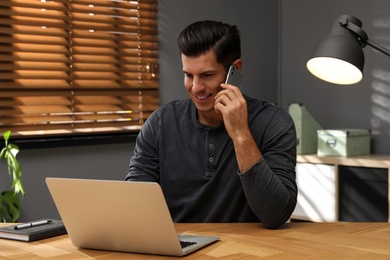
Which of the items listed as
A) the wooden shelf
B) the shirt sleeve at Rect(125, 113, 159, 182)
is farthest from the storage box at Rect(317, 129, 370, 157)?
the shirt sleeve at Rect(125, 113, 159, 182)

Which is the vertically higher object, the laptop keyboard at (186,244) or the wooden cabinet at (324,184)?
the laptop keyboard at (186,244)

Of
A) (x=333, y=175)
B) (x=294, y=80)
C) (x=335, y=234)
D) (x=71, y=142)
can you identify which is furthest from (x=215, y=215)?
(x=294, y=80)

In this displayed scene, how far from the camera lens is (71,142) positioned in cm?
360

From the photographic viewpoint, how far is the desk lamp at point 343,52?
6.48 ft

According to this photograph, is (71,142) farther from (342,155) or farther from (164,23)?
(342,155)

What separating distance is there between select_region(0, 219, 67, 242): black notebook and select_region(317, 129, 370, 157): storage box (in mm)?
2399

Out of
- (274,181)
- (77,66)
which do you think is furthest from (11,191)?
(274,181)

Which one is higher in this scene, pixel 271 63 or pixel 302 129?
pixel 271 63

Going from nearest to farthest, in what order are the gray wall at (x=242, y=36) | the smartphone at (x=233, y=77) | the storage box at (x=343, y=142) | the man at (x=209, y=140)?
the man at (x=209, y=140) < the smartphone at (x=233, y=77) < the storage box at (x=343, y=142) < the gray wall at (x=242, y=36)

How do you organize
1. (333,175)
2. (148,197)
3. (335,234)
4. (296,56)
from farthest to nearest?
(296,56) → (333,175) → (335,234) → (148,197)

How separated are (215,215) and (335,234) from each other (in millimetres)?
541

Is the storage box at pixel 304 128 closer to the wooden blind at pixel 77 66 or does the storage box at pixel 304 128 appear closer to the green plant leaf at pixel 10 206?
the wooden blind at pixel 77 66

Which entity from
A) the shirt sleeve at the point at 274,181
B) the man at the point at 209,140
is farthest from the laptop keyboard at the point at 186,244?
the man at the point at 209,140

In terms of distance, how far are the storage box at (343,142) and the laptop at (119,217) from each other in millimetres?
2422
